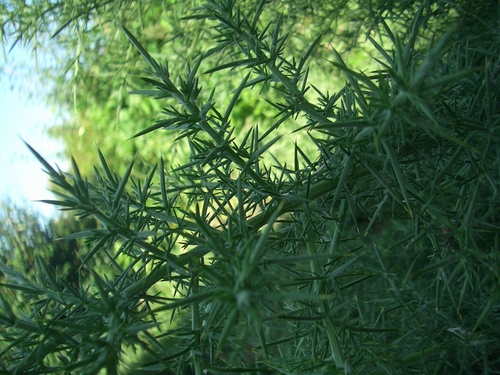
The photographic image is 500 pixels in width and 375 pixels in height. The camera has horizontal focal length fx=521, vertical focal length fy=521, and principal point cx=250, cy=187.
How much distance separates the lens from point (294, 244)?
0.74m

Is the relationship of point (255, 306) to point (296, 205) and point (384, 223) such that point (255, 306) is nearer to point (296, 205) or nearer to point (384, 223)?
point (296, 205)

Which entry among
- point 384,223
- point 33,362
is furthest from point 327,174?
point 384,223

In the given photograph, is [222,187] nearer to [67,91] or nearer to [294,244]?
[294,244]

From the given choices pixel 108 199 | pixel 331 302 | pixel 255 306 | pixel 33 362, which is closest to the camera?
pixel 255 306

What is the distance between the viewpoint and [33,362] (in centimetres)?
52

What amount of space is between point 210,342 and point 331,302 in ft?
0.62

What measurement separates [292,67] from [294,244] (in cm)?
26

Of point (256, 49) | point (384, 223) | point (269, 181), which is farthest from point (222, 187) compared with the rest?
point (384, 223)

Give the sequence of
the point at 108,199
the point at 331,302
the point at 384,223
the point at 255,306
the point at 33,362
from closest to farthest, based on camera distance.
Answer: the point at 255,306 < the point at 33,362 < the point at 108,199 < the point at 331,302 < the point at 384,223

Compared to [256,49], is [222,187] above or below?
below

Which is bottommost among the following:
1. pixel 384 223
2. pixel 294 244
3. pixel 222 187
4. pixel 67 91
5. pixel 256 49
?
pixel 384 223

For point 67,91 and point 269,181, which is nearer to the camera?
point 269,181

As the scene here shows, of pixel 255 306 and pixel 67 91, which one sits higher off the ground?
pixel 67 91

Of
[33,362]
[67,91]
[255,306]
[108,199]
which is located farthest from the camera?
[67,91]
